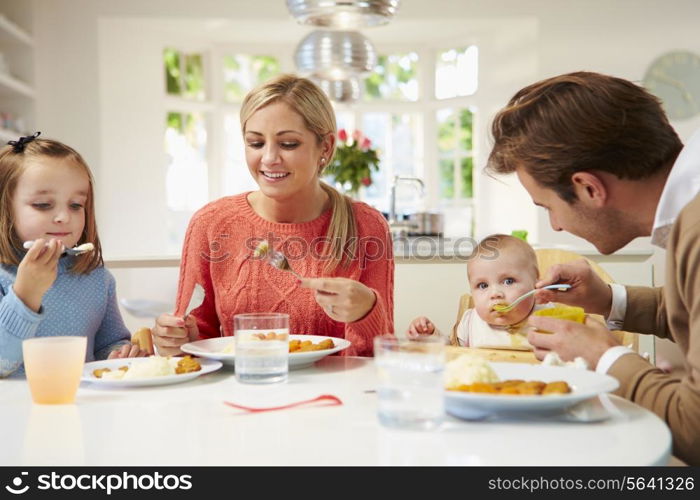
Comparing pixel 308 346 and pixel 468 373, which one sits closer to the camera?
pixel 468 373

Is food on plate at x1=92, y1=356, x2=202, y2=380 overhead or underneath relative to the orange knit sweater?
underneath

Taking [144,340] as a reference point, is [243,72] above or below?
above

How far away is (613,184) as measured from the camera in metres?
1.37

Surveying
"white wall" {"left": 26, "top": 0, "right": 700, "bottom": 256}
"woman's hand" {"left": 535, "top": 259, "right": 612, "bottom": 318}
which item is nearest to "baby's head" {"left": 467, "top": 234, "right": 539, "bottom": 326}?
"woman's hand" {"left": 535, "top": 259, "right": 612, "bottom": 318}

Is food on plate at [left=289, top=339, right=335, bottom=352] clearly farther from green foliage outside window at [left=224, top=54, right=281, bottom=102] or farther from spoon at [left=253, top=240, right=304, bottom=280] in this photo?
green foliage outside window at [left=224, top=54, right=281, bottom=102]

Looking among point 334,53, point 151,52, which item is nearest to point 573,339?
point 334,53

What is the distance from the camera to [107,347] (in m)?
1.84

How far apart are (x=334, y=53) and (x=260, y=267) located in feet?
8.37

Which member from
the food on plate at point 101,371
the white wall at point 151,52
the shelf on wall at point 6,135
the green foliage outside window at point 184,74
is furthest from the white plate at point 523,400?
the green foliage outside window at point 184,74

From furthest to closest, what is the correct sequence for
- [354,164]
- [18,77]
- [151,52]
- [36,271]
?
1. [151,52]
2. [18,77]
3. [354,164]
4. [36,271]

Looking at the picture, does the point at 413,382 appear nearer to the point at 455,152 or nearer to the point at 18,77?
the point at 18,77

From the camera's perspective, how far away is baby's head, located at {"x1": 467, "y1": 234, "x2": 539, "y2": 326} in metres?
2.35

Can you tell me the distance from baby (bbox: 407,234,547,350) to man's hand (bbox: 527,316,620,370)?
3.26 feet

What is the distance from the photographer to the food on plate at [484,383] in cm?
107
